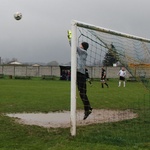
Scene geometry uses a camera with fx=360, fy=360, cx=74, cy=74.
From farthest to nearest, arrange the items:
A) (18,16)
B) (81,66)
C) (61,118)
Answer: (18,16) → (61,118) → (81,66)

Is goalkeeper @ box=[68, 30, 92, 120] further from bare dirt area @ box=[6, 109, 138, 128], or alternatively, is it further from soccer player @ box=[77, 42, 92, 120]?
bare dirt area @ box=[6, 109, 138, 128]

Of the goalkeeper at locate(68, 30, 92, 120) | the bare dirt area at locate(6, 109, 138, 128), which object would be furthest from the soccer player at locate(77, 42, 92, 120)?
the bare dirt area at locate(6, 109, 138, 128)

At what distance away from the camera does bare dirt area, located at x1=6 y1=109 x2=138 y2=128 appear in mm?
11073

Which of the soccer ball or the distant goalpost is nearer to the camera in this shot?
the distant goalpost

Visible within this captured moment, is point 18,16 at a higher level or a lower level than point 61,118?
higher

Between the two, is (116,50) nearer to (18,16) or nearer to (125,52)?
(125,52)

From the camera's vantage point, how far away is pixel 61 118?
12.4 meters

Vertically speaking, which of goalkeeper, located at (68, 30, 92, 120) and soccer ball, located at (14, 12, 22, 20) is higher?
soccer ball, located at (14, 12, 22, 20)

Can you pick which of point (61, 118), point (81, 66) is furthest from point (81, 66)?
point (61, 118)

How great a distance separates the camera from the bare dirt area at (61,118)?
11.1m

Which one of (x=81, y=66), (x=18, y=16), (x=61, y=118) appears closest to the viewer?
(x=81, y=66)

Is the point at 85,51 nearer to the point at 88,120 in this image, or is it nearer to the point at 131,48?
the point at 131,48

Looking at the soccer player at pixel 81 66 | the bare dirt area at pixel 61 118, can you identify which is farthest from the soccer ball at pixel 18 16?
the soccer player at pixel 81 66

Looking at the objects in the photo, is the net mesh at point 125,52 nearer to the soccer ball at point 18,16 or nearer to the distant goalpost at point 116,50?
the distant goalpost at point 116,50
